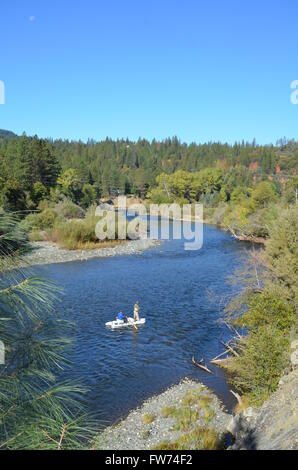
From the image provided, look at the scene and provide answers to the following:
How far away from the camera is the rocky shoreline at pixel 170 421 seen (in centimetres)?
1043

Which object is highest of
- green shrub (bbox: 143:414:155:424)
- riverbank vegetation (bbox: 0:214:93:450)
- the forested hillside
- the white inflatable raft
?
the forested hillside

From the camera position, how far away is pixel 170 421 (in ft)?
37.7

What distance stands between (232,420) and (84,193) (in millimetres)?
55014

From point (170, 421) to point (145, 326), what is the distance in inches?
291

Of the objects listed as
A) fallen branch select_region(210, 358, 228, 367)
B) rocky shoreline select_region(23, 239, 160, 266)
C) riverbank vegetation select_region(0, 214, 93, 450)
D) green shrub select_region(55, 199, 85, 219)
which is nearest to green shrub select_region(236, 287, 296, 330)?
fallen branch select_region(210, 358, 228, 367)

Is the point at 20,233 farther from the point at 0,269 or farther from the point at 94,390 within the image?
the point at 94,390

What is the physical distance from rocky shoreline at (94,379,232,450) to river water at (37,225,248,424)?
467 millimetres

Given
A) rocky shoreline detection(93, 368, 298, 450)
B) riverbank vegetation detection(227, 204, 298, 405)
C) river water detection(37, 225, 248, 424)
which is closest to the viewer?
rocky shoreline detection(93, 368, 298, 450)

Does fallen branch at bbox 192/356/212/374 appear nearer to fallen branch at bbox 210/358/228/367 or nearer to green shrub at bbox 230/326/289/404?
fallen branch at bbox 210/358/228/367

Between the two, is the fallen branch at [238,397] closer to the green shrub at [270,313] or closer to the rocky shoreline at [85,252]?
the green shrub at [270,313]

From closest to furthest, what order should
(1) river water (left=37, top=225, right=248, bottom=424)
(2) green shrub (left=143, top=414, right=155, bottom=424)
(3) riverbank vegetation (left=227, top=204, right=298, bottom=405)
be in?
(3) riverbank vegetation (left=227, top=204, right=298, bottom=405) → (2) green shrub (left=143, top=414, right=155, bottom=424) → (1) river water (left=37, top=225, right=248, bottom=424)

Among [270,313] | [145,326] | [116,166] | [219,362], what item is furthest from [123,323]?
[116,166]

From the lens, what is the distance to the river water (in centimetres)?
1360
